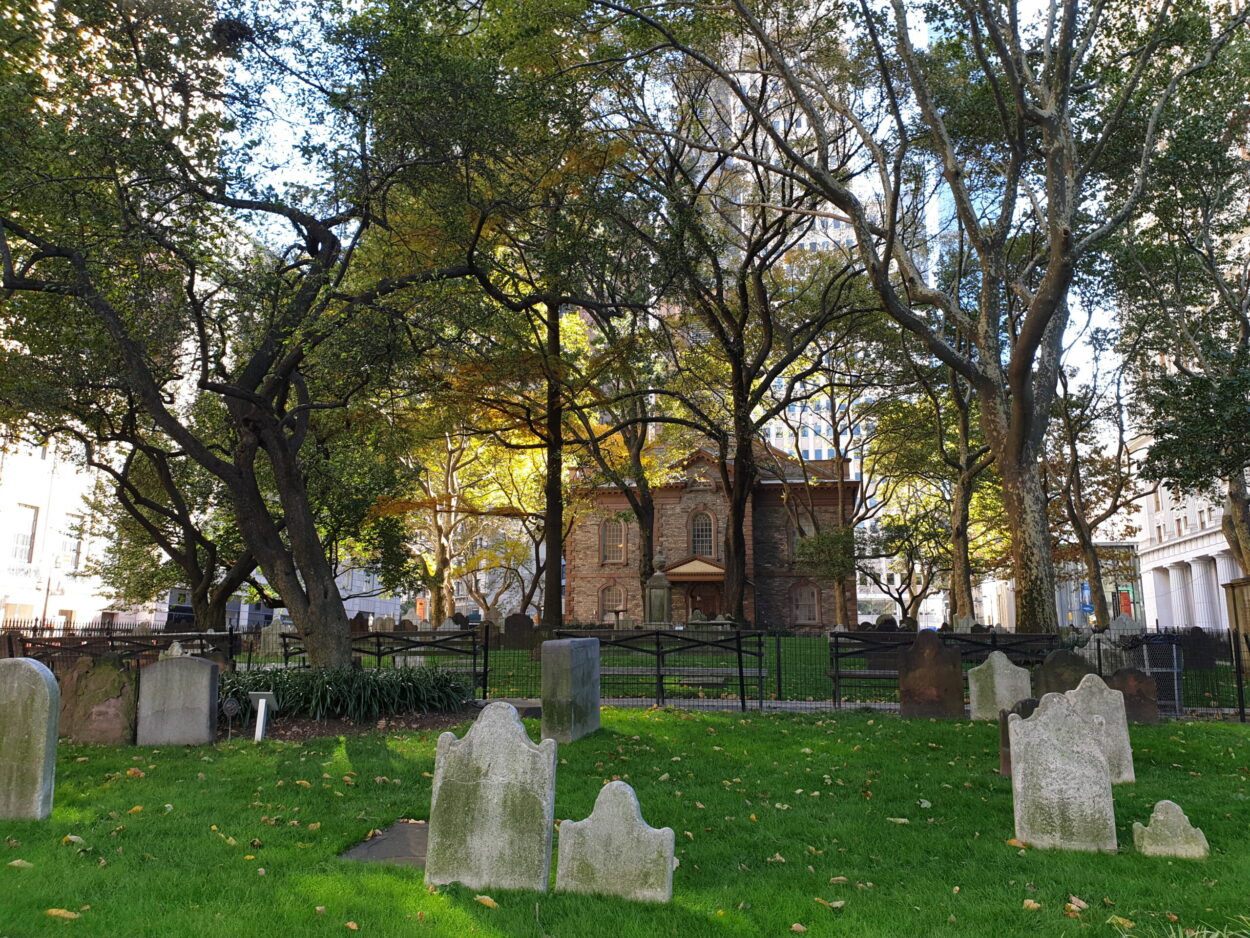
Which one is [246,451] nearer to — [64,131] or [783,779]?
[64,131]

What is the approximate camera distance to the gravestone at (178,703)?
33.7 feet

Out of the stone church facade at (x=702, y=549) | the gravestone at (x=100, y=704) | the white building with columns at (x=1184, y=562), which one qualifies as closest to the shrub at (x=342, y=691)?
the gravestone at (x=100, y=704)

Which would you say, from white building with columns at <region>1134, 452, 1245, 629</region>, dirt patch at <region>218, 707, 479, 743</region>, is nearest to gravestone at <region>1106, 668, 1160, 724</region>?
dirt patch at <region>218, 707, 479, 743</region>

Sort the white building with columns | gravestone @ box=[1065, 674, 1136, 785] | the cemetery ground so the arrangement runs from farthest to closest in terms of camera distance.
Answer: the white building with columns < gravestone @ box=[1065, 674, 1136, 785] < the cemetery ground

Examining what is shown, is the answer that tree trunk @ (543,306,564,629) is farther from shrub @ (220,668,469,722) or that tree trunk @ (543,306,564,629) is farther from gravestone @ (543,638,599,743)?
gravestone @ (543,638,599,743)

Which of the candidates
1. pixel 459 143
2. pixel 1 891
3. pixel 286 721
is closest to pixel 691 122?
pixel 459 143

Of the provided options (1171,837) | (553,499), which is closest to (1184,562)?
(553,499)

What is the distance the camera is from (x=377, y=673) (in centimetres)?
1269

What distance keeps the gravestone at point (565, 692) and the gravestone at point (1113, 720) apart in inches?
211

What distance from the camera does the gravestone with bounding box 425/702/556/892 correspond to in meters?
5.28

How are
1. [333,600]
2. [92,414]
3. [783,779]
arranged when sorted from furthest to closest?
1. [92,414]
2. [333,600]
3. [783,779]

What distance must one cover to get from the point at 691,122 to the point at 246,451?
15.0 metres

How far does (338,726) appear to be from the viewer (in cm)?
1150

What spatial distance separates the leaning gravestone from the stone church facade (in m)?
32.3
